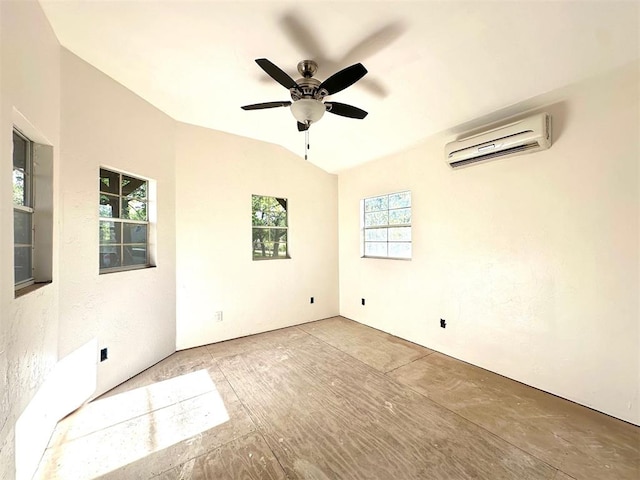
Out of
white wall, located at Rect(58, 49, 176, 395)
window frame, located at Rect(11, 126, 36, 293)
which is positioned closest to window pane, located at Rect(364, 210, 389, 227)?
white wall, located at Rect(58, 49, 176, 395)

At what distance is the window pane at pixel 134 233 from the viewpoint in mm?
2725

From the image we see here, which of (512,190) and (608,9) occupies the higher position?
(608,9)

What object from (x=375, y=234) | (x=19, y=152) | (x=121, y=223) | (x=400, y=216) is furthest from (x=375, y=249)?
(x=19, y=152)

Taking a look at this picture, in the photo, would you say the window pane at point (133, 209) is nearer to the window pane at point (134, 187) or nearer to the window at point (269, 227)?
the window pane at point (134, 187)

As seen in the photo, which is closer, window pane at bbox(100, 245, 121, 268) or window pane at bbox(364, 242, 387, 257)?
window pane at bbox(100, 245, 121, 268)

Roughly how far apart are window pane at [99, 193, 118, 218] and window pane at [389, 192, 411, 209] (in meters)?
3.45

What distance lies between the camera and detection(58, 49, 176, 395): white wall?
82.6 inches

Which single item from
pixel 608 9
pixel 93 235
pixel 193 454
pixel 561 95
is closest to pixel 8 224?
pixel 93 235

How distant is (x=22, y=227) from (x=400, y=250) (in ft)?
12.5

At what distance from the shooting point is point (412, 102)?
2.61m

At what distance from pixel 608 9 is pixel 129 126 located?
154 inches

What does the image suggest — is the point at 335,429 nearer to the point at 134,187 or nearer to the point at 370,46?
the point at 370,46

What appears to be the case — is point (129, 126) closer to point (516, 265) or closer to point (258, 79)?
point (258, 79)

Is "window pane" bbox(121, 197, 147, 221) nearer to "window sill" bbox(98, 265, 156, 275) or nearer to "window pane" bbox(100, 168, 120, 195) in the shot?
"window pane" bbox(100, 168, 120, 195)
